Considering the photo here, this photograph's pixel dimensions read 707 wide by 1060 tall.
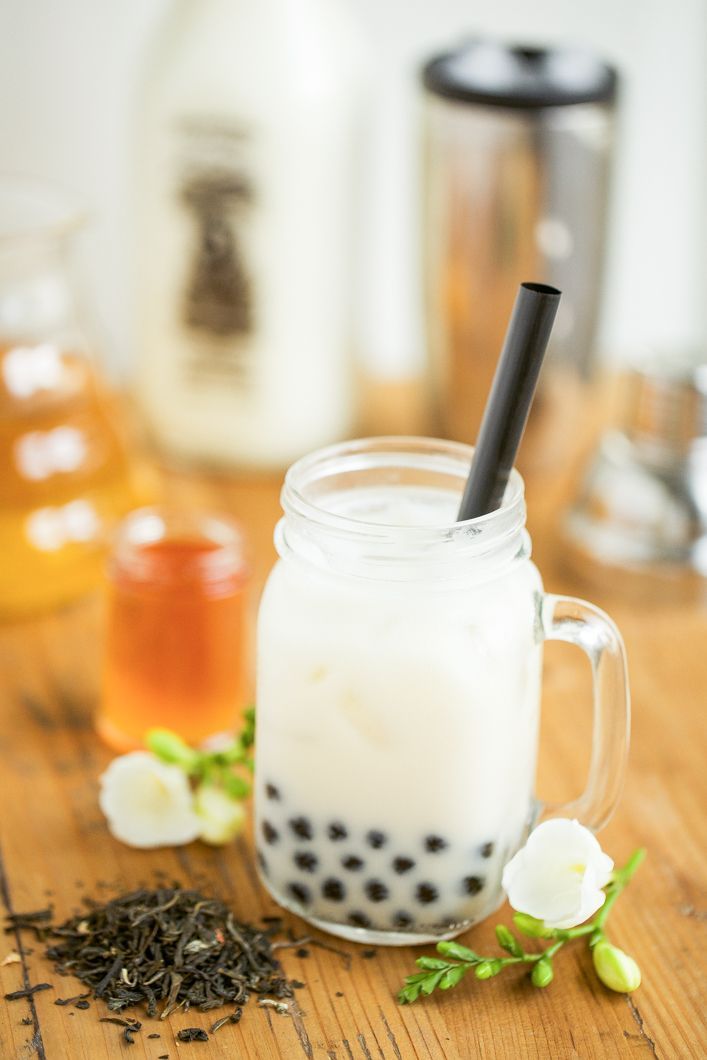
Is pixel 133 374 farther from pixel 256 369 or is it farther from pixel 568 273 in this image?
pixel 568 273

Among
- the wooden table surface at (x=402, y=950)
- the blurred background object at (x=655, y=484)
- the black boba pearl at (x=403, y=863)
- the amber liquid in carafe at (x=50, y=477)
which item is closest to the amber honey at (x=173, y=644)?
the wooden table surface at (x=402, y=950)

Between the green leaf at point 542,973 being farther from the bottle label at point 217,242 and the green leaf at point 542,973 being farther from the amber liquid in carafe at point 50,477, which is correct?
the bottle label at point 217,242

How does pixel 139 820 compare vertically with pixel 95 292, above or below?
below

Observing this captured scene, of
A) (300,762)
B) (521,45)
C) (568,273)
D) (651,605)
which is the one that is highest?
(521,45)

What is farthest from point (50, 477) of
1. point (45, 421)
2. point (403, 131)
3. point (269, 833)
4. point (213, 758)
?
point (403, 131)

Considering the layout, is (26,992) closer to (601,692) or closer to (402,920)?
(402,920)

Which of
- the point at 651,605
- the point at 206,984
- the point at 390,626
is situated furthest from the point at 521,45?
the point at 206,984

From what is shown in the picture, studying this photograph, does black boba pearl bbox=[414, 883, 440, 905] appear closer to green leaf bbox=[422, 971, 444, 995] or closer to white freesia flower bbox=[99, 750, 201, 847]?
green leaf bbox=[422, 971, 444, 995]
